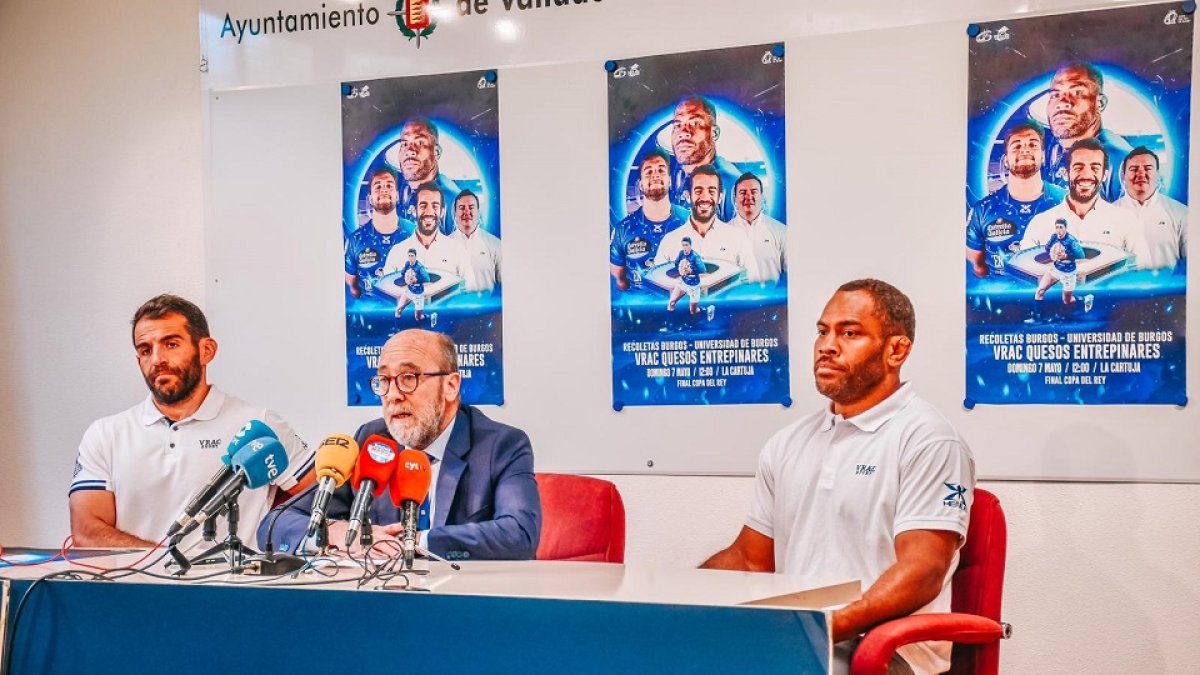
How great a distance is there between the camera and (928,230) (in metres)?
3.71

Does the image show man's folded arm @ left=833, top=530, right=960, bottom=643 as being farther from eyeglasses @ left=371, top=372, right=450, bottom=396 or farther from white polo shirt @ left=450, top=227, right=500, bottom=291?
white polo shirt @ left=450, top=227, right=500, bottom=291

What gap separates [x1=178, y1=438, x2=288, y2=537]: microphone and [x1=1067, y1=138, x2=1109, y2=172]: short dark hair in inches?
94.1

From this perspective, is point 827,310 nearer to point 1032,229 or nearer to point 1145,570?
point 1032,229

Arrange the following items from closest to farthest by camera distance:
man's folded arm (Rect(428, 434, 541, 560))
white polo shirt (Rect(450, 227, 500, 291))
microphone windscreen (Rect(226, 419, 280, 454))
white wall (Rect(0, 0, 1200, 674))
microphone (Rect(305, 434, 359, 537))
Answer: microphone (Rect(305, 434, 359, 537)) → microphone windscreen (Rect(226, 419, 280, 454)) → man's folded arm (Rect(428, 434, 541, 560)) → white polo shirt (Rect(450, 227, 500, 291)) → white wall (Rect(0, 0, 1200, 674))

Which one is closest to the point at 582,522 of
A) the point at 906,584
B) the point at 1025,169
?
the point at 906,584

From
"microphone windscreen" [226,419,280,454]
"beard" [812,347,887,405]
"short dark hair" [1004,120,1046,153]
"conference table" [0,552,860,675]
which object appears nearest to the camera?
"conference table" [0,552,860,675]

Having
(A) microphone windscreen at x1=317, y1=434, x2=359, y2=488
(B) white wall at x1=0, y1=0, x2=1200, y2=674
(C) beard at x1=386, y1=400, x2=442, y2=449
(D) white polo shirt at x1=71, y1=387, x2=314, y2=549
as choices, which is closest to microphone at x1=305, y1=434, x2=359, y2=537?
(A) microphone windscreen at x1=317, y1=434, x2=359, y2=488

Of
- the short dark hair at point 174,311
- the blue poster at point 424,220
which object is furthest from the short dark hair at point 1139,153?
the short dark hair at point 174,311

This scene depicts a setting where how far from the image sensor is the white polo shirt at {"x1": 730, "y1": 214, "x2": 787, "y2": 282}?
3871 mm

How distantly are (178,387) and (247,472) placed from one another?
174cm

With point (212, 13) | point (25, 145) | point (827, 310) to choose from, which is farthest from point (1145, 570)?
point (25, 145)

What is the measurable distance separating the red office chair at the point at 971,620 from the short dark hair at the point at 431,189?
211cm

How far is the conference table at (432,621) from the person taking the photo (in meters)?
2.04

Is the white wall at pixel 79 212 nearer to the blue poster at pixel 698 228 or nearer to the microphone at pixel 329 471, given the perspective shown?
the blue poster at pixel 698 228
